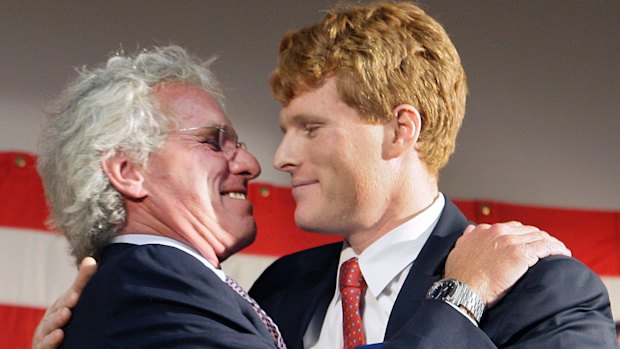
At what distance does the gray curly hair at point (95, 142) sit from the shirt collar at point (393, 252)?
1.68 feet

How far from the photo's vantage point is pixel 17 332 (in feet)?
11.2

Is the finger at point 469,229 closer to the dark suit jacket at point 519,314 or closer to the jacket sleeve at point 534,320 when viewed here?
the dark suit jacket at point 519,314

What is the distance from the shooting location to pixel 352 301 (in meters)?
2.18

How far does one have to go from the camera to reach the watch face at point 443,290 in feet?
6.57

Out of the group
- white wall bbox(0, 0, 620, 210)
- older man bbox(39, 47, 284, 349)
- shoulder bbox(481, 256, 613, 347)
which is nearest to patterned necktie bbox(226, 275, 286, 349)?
older man bbox(39, 47, 284, 349)

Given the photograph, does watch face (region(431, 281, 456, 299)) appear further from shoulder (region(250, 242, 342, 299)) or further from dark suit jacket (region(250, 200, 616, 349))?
shoulder (region(250, 242, 342, 299))

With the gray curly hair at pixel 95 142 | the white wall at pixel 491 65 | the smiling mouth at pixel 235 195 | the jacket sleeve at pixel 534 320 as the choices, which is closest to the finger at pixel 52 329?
the gray curly hair at pixel 95 142

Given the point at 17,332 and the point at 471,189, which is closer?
the point at 17,332

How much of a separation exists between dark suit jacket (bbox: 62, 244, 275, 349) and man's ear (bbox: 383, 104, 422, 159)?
429 mm

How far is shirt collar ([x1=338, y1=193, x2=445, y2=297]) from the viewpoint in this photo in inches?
86.2

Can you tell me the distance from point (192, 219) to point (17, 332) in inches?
53.2

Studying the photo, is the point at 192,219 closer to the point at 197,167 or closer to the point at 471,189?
the point at 197,167

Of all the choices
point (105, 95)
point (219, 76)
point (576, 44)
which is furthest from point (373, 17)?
point (576, 44)

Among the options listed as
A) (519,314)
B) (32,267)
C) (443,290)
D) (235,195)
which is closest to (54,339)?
(235,195)
